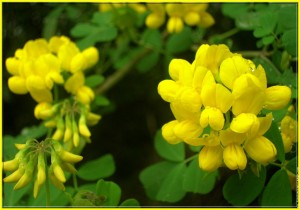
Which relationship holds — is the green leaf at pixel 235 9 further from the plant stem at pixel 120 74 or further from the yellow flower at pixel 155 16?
the plant stem at pixel 120 74

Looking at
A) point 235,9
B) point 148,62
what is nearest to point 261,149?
Answer: point 235,9

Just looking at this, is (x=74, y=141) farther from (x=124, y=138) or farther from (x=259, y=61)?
(x=124, y=138)

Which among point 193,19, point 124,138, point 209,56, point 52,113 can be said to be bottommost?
point 124,138

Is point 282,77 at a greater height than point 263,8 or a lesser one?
lesser

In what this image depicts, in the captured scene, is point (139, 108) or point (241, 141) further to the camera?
point (139, 108)

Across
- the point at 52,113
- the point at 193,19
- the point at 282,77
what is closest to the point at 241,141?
the point at 282,77

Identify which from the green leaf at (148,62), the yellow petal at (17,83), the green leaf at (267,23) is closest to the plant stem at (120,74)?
the green leaf at (148,62)

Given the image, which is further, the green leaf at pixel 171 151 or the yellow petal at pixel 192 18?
the yellow petal at pixel 192 18
